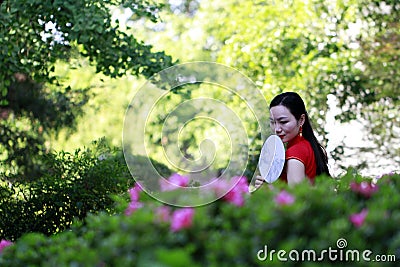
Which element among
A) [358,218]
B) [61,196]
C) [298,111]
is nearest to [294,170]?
[298,111]

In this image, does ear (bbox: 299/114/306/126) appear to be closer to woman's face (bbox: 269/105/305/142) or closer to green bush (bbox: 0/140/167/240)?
woman's face (bbox: 269/105/305/142)

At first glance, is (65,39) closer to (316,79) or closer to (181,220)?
(316,79)

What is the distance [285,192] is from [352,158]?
6138 mm

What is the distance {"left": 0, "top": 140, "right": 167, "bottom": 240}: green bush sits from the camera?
4.07m

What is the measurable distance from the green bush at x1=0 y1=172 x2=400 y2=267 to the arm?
0.80 metres

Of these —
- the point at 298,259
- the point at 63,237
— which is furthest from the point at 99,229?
the point at 298,259

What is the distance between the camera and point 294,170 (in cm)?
275

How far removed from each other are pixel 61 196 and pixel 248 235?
2640mm

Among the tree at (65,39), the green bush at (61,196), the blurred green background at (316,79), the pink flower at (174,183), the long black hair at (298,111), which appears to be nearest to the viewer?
the pink flower at (174,183)

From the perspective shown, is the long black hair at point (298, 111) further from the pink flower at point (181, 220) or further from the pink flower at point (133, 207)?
the pink flower at point (181, 220)

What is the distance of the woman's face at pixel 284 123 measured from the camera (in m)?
2.93

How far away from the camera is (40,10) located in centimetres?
527

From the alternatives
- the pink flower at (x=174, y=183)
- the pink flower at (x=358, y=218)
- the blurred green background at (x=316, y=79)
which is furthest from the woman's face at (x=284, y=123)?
the blurred green background at (x=316, y=79)

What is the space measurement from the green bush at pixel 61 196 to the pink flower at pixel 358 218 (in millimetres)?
2387
